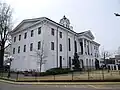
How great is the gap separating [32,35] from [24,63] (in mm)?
6840

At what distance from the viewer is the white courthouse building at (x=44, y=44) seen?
32.1 metres

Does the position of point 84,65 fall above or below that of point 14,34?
below

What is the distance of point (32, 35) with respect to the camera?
35.2 metres

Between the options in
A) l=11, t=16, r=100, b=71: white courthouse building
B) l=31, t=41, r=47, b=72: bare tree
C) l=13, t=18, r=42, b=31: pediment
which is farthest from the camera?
l=13, t=18, r=42, b=31: pediment

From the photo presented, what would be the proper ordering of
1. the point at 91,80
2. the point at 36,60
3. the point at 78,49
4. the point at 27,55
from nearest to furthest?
the point at 91,80 < the point at 36,60 < the point at 27,55 < the point at 78,49

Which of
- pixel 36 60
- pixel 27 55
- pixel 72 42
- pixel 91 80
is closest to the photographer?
pixel 91 80

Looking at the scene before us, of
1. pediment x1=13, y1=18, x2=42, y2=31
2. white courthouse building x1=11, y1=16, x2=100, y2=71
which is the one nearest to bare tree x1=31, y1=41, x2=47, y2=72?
white courthouse building x1=11, y1=16, x2=100, y2=71

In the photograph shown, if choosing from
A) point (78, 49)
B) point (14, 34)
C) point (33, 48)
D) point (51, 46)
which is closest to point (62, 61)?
point (51, 46)

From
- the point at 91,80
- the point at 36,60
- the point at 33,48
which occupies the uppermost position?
the point at 33,48

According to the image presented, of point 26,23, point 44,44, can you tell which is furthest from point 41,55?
point 26,23

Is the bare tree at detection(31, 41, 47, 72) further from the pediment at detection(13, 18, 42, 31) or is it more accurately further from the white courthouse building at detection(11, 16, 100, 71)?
the pediment at detection(13, 18, 42, 31)

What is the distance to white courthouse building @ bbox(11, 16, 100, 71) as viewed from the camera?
3206cm

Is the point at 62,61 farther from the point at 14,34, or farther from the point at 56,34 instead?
the point at 14,34

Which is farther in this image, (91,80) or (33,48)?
(33,48)
